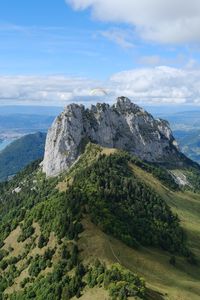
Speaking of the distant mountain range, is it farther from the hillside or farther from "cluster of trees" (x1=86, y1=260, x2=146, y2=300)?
"cluster of trees" (x1=86, y1=260, x2=146, y2=300)

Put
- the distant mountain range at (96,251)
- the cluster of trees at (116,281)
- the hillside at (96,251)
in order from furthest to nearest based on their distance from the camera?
the hillside at (96,251) < the distant mountain range at (96,251) < the cluster of trees at (116,281)

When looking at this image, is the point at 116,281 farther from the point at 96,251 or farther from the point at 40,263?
the point at 40,263

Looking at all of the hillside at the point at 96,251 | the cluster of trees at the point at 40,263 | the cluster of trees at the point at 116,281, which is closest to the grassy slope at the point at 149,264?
the hillside at the point at 96,251

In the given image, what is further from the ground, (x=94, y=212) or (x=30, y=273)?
(x=94, y=212)

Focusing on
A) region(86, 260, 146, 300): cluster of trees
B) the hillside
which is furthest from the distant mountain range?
region(86, 260, 146, 300): cluster of trees

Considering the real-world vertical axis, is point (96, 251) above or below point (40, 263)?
above

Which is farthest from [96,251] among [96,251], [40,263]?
[40,263]

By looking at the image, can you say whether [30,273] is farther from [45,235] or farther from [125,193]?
[125,193]

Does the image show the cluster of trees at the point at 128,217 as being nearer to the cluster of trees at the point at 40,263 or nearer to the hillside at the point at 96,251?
the hillside at the point at 96,251

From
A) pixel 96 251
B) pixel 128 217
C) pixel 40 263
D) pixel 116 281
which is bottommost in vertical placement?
pixel 40 263

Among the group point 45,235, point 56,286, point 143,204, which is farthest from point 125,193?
point 56,286

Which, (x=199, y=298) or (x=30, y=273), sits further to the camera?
(x=30, y=273)
